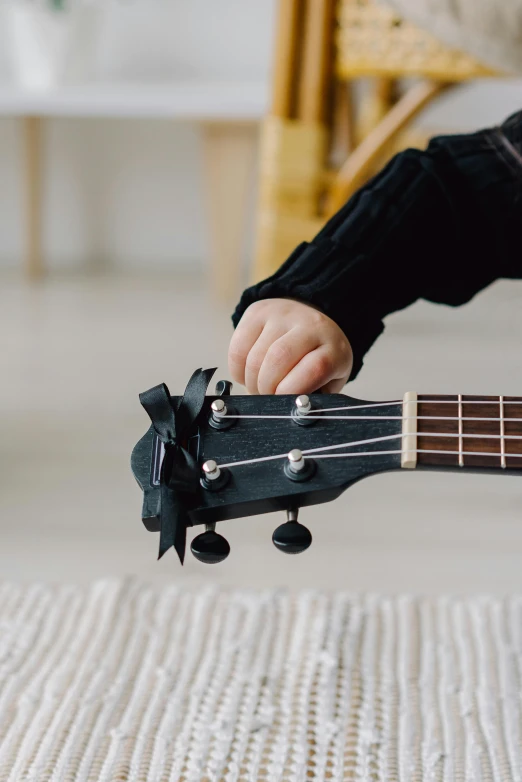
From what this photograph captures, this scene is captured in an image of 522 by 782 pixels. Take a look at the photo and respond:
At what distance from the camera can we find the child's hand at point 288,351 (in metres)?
0.44

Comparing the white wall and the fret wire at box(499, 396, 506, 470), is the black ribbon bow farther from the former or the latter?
the white wall

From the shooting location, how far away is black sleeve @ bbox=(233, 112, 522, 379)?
52 cm

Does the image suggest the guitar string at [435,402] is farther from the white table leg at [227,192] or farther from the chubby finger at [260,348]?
the white table leg at [227,192]

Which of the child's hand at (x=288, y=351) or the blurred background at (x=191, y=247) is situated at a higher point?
the blurred background at (x=191, y=247)

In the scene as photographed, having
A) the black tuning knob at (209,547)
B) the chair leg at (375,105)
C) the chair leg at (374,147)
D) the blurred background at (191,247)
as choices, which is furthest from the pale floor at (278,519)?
the chair leg at (375,105)

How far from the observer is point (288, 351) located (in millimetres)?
441

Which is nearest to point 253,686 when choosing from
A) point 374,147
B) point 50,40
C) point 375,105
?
point 374,147

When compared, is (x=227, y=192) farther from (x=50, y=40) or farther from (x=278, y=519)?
(x=278, y=519)

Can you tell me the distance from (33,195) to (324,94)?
1024 millimetres

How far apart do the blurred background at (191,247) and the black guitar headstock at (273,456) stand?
0.18 feet

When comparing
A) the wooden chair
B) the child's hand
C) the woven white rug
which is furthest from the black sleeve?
the wooden chair

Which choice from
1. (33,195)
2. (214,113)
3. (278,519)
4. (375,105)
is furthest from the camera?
(33,195)

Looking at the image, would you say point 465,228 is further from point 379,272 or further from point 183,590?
point 183,590

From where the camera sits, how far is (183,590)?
0.73m
